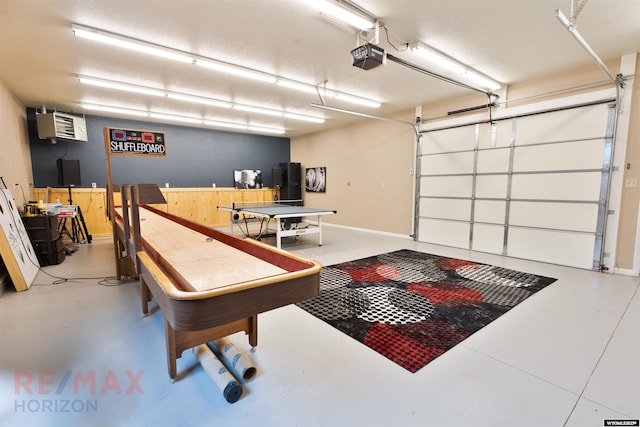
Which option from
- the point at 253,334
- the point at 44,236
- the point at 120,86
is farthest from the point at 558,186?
the point at 44,236

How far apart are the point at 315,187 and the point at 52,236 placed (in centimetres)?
674

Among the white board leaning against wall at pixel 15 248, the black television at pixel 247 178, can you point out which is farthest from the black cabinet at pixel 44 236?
the black television at pixel 247 178

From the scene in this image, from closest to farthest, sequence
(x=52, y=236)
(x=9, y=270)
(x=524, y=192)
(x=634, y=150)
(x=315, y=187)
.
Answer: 1. (x=9, y=270)
2. (x=634, y=150)
3. (x=52, y=236)
4. (x=524, y=192)
5. (x=315, y=187)

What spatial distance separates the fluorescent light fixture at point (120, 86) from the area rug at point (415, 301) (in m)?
4.60

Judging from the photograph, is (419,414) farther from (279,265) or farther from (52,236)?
(52,236)

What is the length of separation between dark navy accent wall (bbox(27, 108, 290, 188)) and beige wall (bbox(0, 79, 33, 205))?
40 centimetres

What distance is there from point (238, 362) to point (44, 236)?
4656mm

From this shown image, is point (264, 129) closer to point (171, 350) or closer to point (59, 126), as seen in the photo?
point (59, 126)

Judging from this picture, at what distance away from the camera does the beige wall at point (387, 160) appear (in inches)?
159

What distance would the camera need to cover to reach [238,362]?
72.3 inches

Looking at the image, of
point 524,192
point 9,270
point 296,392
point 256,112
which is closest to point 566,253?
point 524,192

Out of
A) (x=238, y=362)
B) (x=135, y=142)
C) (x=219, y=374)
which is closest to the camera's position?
(x=219, y=374)

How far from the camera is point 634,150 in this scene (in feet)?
13.0

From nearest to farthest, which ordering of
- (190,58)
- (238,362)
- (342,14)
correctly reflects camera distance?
1. (238,362)
2. (342,14)
3. (190,58)
